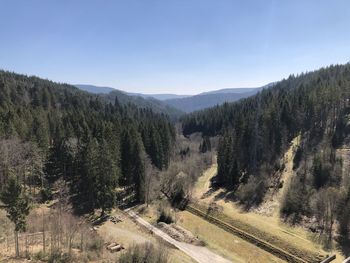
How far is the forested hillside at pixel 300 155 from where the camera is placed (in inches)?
2178

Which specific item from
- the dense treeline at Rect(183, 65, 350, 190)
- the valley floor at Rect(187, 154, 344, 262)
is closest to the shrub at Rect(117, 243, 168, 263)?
the valley floor at Rect(187, 154, 344, 262)

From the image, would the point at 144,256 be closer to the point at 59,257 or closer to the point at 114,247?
the point at 59,257

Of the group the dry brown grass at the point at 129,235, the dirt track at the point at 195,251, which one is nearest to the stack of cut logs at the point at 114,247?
the dry brown grass at the point at 129,235

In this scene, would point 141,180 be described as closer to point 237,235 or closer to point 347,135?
point 237,235

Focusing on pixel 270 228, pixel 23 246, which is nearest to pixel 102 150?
pixel 23 246

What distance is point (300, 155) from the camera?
258 ft

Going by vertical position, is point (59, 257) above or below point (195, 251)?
above

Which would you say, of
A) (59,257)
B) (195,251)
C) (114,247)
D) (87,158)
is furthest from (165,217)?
(59,257)

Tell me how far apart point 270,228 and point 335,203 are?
1077 cm

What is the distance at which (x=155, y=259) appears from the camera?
28.6 metres

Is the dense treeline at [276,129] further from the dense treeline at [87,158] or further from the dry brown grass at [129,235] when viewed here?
the dry brown grass at [129,235]

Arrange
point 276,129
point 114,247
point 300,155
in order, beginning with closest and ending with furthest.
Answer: point 114,247
point 300,155
point 276,129

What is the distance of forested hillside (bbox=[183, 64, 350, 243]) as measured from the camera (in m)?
55.3

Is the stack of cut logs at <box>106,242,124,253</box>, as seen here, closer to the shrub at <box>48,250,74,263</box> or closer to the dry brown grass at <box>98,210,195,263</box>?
the dry brown grass at <box>98,210,195,263</box>
